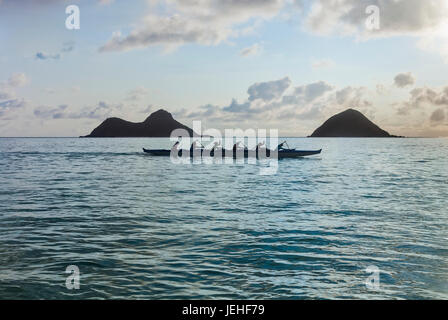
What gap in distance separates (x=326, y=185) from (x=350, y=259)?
2210 centimetres

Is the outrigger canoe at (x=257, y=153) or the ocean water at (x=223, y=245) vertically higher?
the outrigger canoe at (x=257, y=153)

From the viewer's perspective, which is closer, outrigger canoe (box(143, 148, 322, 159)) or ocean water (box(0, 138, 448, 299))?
ocean water (box(0, 138, 448, 299))

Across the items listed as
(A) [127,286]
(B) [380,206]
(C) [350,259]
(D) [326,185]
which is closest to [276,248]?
(C) [350,259]

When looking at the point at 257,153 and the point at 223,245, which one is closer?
the point at 223,245

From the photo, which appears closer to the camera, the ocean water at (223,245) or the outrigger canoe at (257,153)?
the ocean water at (223,245)

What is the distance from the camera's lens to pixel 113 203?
76.7ft

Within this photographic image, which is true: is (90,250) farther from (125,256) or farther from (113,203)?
(113,203)

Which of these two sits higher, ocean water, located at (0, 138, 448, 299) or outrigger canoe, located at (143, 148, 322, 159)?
outrigger canoe, located at (143, 148, 322, 159)

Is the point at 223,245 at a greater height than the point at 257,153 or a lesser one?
lesser

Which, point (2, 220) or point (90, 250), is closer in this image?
point (90, 250)
